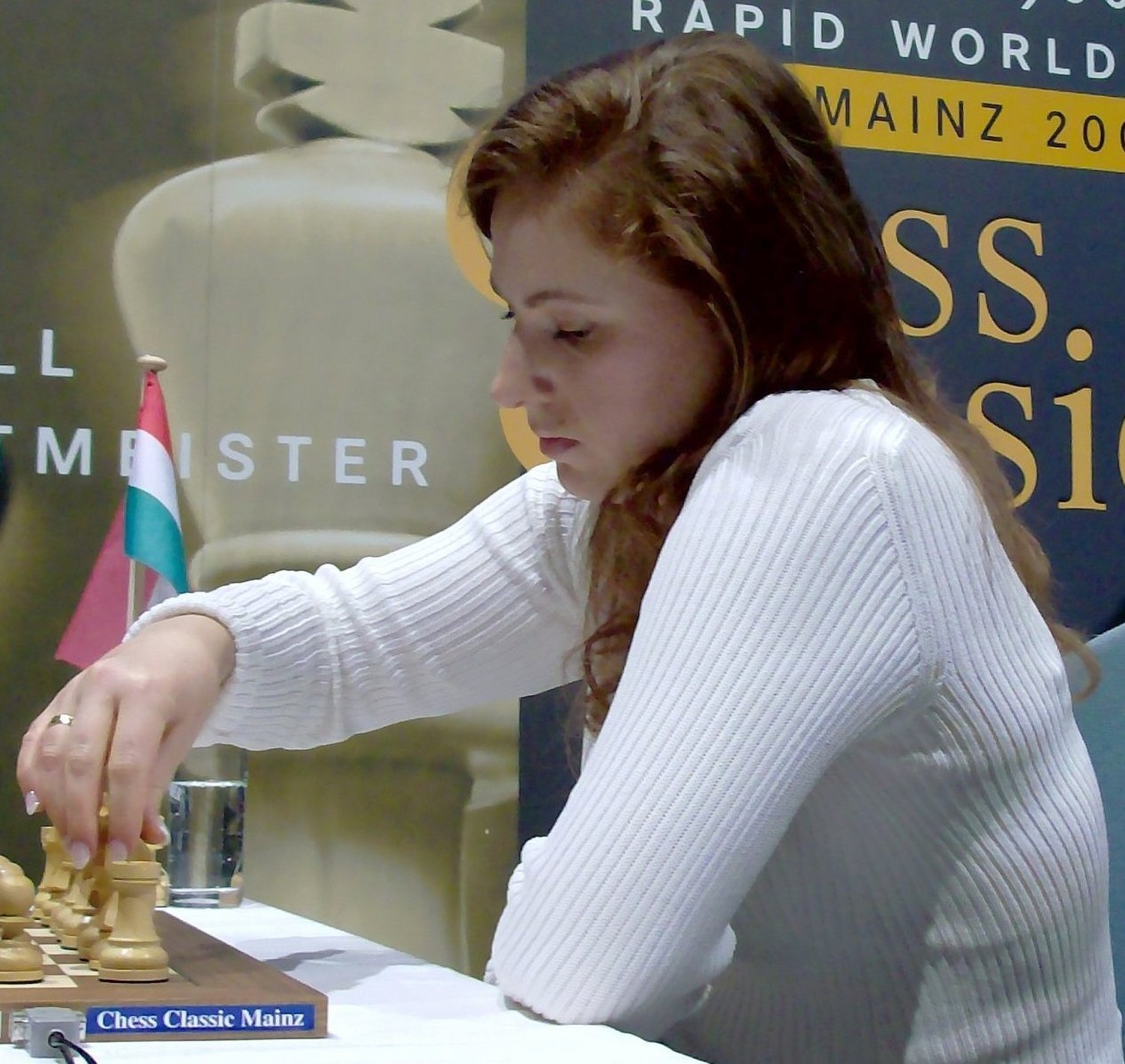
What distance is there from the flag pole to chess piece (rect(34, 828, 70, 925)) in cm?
73

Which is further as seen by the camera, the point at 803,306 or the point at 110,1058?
the point at 803,306

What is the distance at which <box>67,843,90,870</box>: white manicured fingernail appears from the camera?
895 millimetres

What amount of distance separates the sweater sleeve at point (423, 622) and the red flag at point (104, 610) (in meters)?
0.97

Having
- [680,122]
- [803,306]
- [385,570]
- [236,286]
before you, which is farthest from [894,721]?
[236,286]

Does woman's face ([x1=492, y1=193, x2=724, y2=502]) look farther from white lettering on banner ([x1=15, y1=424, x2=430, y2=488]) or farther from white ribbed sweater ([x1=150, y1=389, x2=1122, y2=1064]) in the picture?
white lettering on banner ([x1=15, y1=424, x2=430, y2=488])

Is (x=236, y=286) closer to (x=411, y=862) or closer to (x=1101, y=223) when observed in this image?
(x=411, y=862)

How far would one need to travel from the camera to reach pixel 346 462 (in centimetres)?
247

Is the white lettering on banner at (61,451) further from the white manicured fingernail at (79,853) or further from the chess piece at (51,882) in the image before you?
the white manicured fingernail at (79,853)

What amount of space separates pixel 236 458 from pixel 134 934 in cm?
163

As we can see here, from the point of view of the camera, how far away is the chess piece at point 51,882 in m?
1.15

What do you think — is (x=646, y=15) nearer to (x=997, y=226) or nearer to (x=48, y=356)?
(x=997, y=226)

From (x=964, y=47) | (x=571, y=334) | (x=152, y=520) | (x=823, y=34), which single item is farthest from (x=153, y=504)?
(x=964, y=47)

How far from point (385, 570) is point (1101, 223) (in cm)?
198

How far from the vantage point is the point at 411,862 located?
95.1 inches
